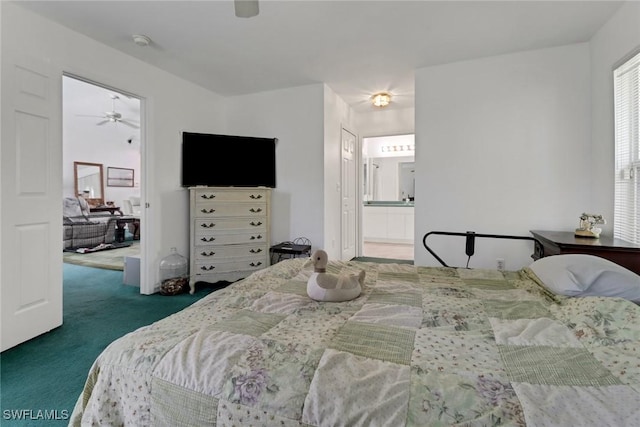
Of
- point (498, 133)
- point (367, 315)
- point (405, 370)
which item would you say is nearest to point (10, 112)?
point (367, 315)

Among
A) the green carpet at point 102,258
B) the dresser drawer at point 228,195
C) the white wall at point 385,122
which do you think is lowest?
the green carpet at point 102,258

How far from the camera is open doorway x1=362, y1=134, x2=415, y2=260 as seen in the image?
6598 mm

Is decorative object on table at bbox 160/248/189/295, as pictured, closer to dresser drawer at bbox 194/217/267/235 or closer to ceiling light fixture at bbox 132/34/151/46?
dresser drawer at bbox 194/217/267/235

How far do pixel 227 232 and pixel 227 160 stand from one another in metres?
0.95

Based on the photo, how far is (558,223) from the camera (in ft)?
9.73

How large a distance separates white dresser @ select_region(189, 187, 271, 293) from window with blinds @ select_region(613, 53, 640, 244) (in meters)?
3.34

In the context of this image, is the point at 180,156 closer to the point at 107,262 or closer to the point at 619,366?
the point at 107,262

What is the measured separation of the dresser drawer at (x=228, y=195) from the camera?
3.46 m

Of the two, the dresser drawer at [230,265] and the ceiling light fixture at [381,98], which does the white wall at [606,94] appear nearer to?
the ceiling light fixture at [381,98]

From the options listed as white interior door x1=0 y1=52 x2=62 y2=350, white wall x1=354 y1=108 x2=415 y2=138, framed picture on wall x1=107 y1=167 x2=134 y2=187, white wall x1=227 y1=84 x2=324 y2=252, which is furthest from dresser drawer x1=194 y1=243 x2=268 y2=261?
framed picture on wall x1=107 y1=167 x2=134 y2=187

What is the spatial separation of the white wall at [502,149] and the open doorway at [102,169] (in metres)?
4.43

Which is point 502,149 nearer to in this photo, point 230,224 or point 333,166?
point 333,166

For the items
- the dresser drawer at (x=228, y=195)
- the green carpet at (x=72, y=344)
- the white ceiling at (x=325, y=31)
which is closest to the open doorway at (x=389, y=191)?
the dresser drawer at (x=228, y=195)

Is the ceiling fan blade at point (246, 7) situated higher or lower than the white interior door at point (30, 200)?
higher
